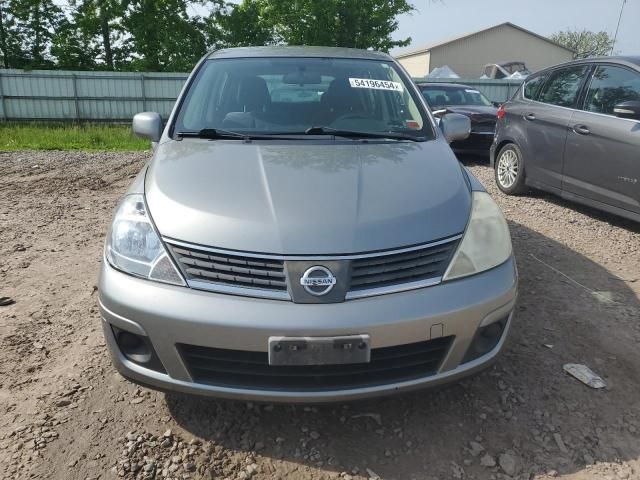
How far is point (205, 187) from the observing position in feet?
7.09

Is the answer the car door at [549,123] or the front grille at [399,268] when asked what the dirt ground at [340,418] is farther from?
the car door at [549,123]

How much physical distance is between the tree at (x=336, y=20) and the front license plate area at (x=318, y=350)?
23.0 m

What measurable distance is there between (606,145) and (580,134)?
348 mm

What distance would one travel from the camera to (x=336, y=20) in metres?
23.1

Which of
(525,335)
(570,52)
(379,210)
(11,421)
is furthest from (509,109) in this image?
(570,52)

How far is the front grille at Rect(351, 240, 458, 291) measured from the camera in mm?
1859

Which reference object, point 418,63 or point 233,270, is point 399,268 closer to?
point 233,270

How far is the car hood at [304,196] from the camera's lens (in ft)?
6.21

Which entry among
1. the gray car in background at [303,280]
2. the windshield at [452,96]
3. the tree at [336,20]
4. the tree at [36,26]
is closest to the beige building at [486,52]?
the tree at [336,20]

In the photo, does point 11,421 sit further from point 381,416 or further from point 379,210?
point 379,210

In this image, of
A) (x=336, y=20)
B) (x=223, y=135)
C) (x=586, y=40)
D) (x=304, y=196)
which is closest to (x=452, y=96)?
(x=223, y=135)

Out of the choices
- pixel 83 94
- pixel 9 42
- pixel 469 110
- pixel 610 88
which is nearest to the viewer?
pixel 610 88

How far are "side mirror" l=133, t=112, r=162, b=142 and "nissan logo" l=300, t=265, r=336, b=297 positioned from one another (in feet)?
5.67

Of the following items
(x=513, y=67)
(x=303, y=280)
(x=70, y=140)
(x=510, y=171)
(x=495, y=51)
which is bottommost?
(x=70, y=140)
